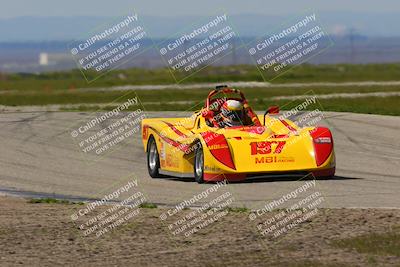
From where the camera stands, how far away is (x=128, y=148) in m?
26.3

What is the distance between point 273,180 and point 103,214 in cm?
496

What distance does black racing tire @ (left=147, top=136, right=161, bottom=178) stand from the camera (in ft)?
71.1

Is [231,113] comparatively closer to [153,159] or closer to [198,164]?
[198,164]

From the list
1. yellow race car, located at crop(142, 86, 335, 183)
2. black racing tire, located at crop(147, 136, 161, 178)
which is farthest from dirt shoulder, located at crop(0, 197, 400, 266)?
black racing tire, located at crop(147, 136, 161, 178)

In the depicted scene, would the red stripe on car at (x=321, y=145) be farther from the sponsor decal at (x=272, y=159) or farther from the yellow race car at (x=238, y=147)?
the sponsor decal at (x=272, y=159)

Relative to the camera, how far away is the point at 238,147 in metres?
19.5

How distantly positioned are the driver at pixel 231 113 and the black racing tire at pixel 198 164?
1.17m

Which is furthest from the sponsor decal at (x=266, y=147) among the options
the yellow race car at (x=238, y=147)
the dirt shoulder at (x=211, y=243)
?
the dirt shoulder at (x=211, y=243)

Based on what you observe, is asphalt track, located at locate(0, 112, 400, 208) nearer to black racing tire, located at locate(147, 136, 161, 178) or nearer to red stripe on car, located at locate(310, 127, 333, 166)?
black racing tire, located at locate(147, 136, 161, 178)

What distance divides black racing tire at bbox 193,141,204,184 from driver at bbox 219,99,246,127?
1.17m

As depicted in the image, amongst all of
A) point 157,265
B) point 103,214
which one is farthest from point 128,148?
point 157,265

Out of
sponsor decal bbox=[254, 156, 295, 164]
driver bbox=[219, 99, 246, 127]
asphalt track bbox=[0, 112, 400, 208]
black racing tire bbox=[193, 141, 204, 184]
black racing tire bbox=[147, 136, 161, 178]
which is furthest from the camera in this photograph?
black racing tire bbox=[147, 136, 161, 178]

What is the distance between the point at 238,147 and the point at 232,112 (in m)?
1.56

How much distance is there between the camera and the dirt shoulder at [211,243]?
12.0 meters
